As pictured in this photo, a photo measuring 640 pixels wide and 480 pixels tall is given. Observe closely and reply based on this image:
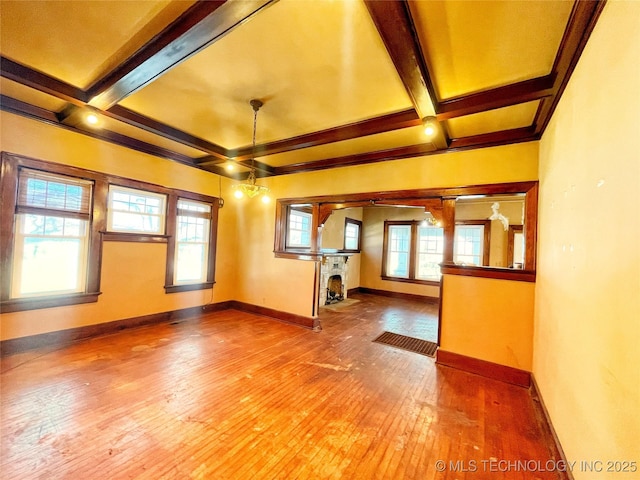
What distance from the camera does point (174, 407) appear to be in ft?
7.43

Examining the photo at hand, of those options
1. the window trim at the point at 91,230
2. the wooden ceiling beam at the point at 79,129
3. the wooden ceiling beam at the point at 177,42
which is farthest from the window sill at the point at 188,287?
the wooden ceiling beam at the point at 177,42

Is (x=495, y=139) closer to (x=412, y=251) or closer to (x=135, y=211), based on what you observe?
(x=412, y=251)

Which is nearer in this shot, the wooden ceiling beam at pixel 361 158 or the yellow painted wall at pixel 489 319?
the yellow painted wall at pixel 489 319

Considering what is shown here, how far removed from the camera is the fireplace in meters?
6.43

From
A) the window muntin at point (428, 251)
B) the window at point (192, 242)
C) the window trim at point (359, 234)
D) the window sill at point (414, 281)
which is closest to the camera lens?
the window at point (192, 242)

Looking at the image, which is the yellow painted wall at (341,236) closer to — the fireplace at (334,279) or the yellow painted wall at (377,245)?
the yellow painted wall at (377,245)

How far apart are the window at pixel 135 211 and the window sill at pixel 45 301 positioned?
98 cm

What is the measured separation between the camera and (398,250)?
7.87 meters

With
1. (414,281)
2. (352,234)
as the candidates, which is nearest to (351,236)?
(352,234)

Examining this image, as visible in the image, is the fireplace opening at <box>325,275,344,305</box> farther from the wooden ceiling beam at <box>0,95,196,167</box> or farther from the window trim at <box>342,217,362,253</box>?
the wooden ceiling beam at <box>0,95,196,167</box>

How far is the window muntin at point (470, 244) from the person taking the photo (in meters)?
6.86

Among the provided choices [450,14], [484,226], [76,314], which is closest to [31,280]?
[76,314]

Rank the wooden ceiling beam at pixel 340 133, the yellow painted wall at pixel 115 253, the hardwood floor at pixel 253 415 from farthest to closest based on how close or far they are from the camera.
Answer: the yellow painted wall at pixel 115 253, the wooden ceiling beam at pixel 340 133, the hardwood floor at pixel 253 415

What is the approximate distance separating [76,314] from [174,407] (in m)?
2.46
